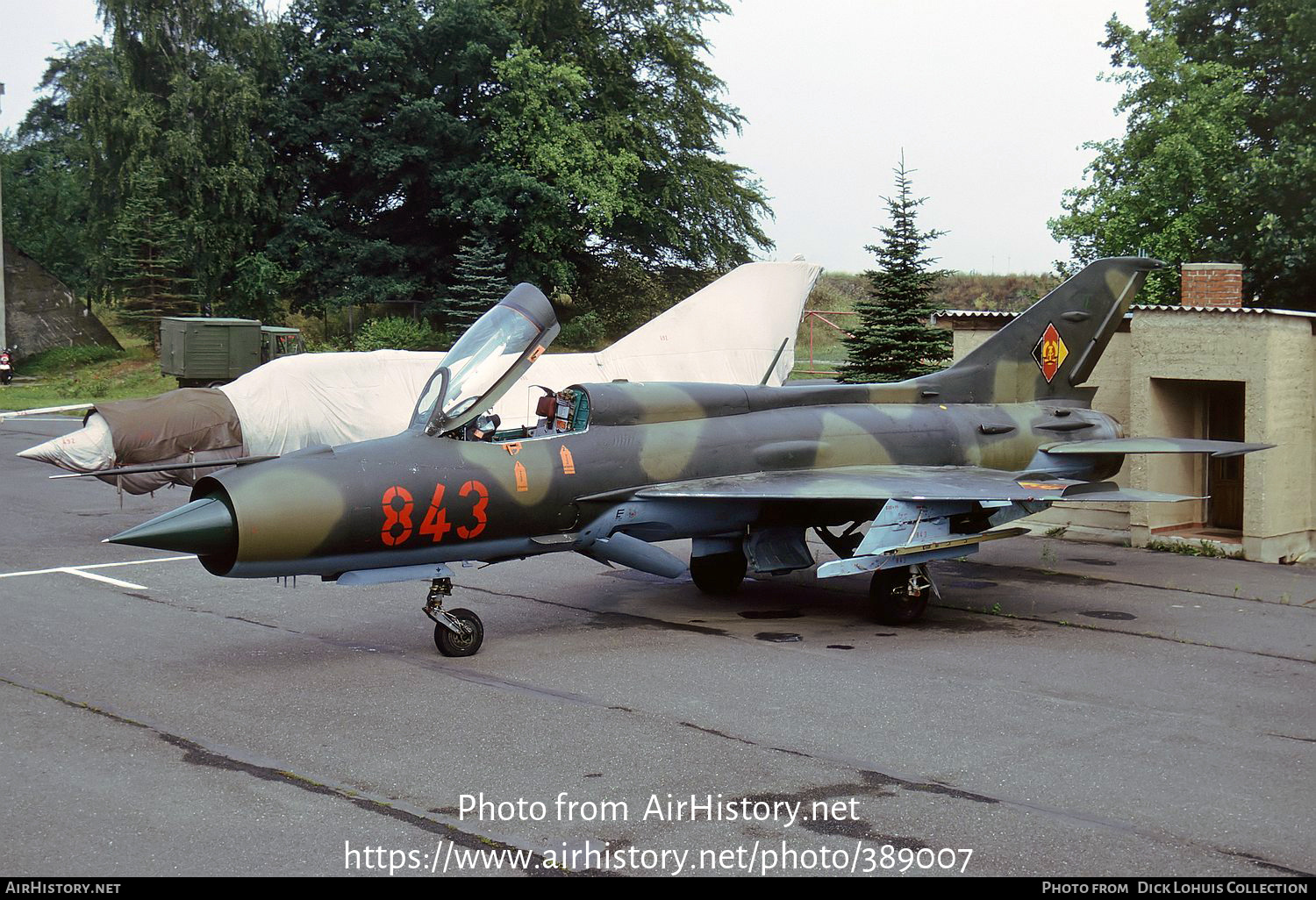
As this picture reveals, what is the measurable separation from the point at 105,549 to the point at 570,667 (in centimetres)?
829

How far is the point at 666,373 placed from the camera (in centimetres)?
2538

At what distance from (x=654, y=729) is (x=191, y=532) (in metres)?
3.56

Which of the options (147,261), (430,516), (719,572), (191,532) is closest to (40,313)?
(147,261)

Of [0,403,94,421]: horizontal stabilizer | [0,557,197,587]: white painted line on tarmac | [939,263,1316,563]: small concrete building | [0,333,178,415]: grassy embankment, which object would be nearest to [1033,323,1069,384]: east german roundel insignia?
[939,263,1316,563]: small concrete building

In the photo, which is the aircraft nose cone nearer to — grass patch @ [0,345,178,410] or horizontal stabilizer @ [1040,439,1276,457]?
horizontal stabilizer @ [1040,439,1276,457]

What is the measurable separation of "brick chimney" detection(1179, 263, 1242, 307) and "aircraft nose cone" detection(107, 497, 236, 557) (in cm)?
1379

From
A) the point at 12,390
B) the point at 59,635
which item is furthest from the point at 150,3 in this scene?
the point at 59,635

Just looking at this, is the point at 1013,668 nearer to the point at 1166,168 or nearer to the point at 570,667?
the point at 570,667

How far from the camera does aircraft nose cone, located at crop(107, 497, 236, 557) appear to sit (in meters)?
8.60

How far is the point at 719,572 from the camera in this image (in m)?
13.0

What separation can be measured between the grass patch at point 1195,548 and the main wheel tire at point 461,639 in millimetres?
9841

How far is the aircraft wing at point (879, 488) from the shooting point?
10766mm

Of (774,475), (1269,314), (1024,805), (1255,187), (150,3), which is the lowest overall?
(1024,805)

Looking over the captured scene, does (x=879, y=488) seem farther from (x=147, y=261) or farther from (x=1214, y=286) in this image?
(x=147, y=261)
